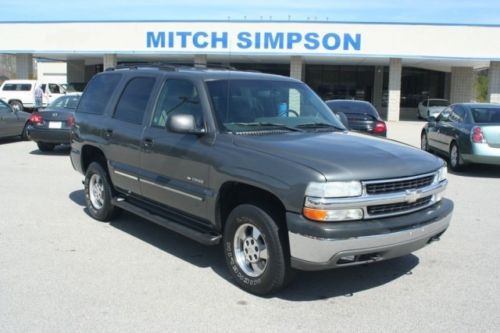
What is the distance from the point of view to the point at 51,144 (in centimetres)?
1442

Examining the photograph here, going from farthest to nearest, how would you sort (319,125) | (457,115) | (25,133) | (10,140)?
(10,140)
(25,133)
(457,115)
(319,125)

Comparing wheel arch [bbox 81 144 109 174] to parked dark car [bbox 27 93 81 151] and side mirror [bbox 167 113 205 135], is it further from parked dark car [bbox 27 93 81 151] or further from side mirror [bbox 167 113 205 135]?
parked dark car [bbox 27 93 81 151]

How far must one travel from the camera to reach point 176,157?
5434 mm

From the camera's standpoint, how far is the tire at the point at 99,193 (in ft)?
22.6

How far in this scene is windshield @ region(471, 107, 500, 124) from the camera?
11.8 meters

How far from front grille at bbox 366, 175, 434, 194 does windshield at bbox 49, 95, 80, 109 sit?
11908mm

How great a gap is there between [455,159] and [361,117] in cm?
270

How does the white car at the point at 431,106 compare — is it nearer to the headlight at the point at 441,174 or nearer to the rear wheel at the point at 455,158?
the rear wheel at the point at 455,158

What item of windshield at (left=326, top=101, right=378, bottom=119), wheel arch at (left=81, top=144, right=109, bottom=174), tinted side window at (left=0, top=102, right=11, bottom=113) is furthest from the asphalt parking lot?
tinted side window at (left=0, top=102, right=11, bottom=113)

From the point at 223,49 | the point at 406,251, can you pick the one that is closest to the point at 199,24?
the point at 223,49

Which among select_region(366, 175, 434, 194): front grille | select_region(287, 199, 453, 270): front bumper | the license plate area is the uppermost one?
the license plate area

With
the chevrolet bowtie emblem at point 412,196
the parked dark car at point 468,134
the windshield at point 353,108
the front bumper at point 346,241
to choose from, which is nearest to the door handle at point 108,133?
the front bumper at point 346,241

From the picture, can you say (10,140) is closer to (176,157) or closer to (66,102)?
(66,102)

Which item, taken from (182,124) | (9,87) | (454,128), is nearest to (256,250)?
(182,124)
